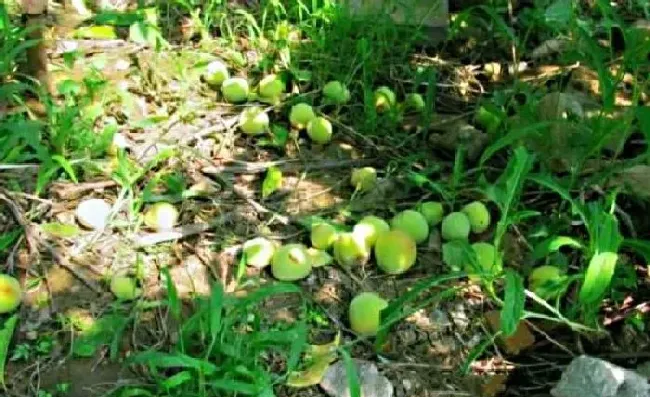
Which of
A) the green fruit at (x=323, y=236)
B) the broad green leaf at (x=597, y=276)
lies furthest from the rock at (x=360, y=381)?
the broad green leaf at (x=597, y=276)

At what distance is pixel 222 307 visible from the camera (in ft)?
8.41

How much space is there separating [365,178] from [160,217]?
64 cm

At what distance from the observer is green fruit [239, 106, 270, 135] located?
11.0ft

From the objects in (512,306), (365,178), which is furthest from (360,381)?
(365,178)

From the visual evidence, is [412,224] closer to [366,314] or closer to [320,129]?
[366,314]

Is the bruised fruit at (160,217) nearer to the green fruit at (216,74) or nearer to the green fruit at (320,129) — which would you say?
the green fruit at (320,129)

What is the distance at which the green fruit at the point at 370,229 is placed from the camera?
114 inches

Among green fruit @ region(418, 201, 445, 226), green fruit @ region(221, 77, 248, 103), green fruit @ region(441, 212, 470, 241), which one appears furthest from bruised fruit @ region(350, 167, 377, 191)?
green fruit @ region(221, 77, 248, 103)

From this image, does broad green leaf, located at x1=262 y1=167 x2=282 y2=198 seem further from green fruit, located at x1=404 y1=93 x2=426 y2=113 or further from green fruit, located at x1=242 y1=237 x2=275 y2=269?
green fruit, located at x1=404 y1=93 x2=426 y2=113

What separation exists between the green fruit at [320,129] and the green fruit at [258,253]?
58 cm

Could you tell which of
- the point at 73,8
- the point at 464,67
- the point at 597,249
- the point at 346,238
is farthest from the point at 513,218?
the point at 73,8

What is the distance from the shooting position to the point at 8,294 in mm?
2652

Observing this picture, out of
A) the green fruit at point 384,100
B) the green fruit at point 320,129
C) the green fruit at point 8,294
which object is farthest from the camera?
the green fruit at point 384,100

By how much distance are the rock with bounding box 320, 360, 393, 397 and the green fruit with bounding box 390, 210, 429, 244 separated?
1.67 feet
